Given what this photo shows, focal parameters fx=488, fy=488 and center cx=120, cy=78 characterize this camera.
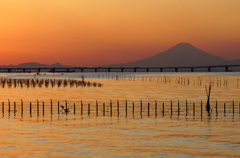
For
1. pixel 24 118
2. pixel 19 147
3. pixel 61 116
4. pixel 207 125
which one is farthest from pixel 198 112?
pixel 19 147

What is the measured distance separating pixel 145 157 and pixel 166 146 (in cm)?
654

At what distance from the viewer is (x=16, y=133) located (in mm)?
63969

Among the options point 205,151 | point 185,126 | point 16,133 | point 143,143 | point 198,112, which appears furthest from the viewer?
point 198,112

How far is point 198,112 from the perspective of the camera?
87875mm

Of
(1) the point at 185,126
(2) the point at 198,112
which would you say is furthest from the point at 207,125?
(2) the point at 198,112

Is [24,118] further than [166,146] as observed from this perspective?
Yes

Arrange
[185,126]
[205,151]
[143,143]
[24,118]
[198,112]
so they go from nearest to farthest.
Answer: [205,151], [143,143], [185,126], [24,118], [198,112]

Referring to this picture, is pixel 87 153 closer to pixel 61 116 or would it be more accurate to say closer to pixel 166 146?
pixel 166 146

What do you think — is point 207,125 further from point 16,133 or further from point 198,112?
point 16,133

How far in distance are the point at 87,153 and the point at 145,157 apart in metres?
6.19

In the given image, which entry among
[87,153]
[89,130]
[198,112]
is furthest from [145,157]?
[198,112]

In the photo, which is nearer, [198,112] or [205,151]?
[205,151]

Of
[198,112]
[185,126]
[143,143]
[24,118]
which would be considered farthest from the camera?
[198,112]

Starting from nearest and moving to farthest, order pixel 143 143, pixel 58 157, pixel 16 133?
pixel 58 157 < pixel 143 143 < pixel 16 133
